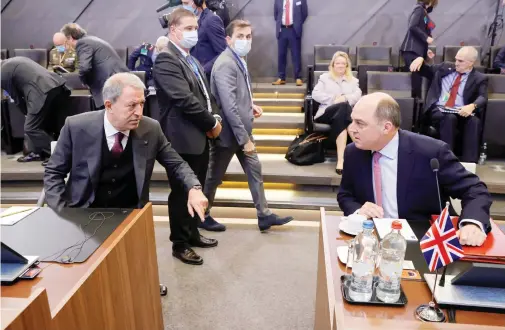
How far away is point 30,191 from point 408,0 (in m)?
5.81

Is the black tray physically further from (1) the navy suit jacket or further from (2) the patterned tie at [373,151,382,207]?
(1) the navy suit jacket

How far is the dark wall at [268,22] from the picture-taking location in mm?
6652

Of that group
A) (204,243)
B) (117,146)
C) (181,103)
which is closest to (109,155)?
(117,146)

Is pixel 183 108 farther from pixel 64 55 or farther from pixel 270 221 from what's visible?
pixel 64 55

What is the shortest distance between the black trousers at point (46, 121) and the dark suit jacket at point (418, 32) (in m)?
3.48

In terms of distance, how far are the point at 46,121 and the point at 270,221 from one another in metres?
2.52

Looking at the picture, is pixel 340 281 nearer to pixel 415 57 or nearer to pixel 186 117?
pixel 186 117

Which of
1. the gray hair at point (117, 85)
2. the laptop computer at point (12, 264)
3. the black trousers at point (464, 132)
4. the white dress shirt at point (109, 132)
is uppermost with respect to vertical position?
the gray hair at point (117, 85)

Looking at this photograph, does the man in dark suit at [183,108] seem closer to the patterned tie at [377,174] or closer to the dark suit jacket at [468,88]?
the patterned tie at [377,174]

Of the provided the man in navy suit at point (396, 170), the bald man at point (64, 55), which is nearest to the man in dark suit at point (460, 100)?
the man in navy suit at point (396, 170)

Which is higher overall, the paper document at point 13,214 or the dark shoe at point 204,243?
the paper document at point 13,214

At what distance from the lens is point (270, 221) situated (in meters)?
3.17

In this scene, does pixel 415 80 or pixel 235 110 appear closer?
pixel 235 110

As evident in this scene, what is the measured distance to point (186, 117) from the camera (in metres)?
2.61
